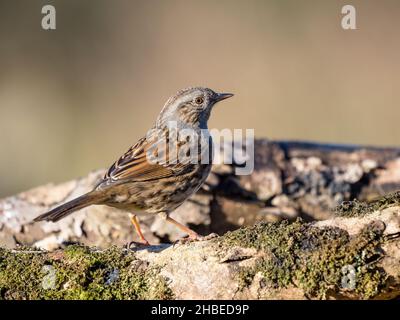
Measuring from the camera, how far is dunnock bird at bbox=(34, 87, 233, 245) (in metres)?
5.46

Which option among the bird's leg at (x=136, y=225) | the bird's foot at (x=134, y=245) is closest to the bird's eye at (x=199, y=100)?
the bird's leg at (x=136, y=225)

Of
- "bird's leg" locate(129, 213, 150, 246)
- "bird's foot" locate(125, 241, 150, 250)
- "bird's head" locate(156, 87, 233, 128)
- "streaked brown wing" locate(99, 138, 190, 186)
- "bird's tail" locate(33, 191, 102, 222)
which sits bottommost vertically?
"bird's leg" locate(129, 213, 150, 246)

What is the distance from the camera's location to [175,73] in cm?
1125

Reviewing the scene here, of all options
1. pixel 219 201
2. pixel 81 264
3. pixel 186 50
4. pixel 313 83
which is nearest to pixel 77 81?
pixel 186 50

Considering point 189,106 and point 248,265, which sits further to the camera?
point 189,106

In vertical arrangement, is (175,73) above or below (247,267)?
above

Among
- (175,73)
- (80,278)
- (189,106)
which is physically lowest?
(80,278)

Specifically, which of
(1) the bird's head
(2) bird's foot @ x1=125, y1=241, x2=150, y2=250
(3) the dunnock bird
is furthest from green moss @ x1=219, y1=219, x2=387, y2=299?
(1) the bird's head

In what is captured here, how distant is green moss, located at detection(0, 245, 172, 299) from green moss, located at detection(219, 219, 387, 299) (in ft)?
1.72

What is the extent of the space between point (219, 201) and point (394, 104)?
5.70 meters

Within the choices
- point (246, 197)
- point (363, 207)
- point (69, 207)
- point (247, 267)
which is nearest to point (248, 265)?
point (247, 267)

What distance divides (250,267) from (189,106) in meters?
2.66

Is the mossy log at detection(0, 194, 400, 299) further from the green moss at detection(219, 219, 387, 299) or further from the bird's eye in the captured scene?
the bird's eye

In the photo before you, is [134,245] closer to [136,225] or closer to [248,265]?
[136,225]
